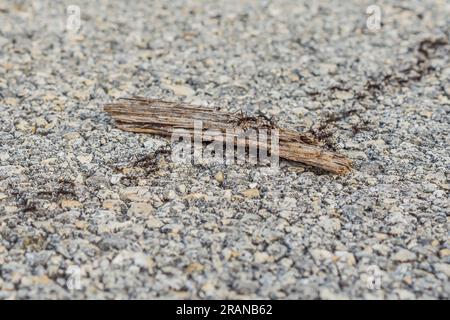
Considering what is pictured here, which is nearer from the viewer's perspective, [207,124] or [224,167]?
[224,167]

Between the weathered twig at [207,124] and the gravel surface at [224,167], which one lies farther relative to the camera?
the weathered twig at [207,124]

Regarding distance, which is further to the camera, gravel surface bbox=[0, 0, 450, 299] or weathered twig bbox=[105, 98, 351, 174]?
weathered twig bbox=[105, 98, 351, 174]

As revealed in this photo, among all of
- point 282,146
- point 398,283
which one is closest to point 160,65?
point 282,146

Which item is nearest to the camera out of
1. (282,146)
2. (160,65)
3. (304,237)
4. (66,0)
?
(304,237)

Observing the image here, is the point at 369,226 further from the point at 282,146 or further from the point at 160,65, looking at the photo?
the point at 160,65
